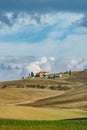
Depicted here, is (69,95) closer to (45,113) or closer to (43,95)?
(43,95)

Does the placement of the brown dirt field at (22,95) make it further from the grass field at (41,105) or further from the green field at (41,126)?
the green field at (41,126)

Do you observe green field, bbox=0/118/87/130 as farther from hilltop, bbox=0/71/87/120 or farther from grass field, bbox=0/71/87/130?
hilltop, bbox=0/71/87/120

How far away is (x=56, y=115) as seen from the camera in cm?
7400

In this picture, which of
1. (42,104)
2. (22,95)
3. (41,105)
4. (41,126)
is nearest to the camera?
(41,126)

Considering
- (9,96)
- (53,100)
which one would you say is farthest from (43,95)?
(53,100)

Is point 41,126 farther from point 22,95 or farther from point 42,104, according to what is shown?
point 22,95

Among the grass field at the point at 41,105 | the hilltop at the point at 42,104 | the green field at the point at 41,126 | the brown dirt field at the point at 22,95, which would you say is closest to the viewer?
the green field at the point at 41,126

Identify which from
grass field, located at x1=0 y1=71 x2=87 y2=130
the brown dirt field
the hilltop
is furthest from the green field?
the brown dirt field

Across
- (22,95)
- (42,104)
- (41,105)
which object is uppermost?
(22,95)

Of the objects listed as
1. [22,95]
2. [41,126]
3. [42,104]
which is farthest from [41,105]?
[41,126]

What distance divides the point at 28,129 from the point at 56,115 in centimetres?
3235

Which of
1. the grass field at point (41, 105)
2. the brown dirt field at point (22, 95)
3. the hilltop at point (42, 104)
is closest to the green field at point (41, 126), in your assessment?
the grass field at point (41, 105)

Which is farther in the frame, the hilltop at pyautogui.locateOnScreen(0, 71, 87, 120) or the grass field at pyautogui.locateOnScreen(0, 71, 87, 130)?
the hilltop at pyautogui.locateOnScreen(0, 71, 87, 120)

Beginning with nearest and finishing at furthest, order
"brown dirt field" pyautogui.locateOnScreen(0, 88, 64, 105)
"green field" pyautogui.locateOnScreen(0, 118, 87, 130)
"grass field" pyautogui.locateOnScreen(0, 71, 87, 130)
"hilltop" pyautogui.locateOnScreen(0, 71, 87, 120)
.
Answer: "green field" pyautogui.locateOnScreen(0, 118, 87, 130) < "grass field" pyautogui.locateOnScreen(0, 71, 87, 130) < "hilltop" pyautogui.locateOnScreen(0, 71, 87, 120) < "brown dirt field" pyautogui.locateOnScreen(0, 88, 64, 105)
